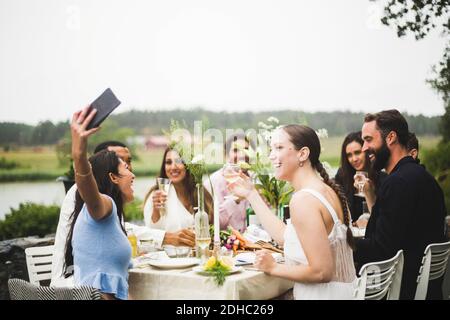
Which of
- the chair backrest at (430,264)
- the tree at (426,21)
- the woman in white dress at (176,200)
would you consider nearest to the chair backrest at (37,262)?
the woman in white dress at (176,200)

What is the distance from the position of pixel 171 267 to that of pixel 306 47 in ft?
11.3

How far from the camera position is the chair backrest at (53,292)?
6.83ft

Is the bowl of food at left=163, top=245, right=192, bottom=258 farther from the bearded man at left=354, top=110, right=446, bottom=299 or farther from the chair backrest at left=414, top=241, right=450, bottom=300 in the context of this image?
the chair backrest at left=414, top=241, right=450, bottom=300

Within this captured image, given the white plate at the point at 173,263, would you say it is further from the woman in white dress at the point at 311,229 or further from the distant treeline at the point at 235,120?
the distant treeline at the point at 235,120

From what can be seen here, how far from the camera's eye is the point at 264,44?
549 centimetres

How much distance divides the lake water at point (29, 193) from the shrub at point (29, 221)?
0.05 m

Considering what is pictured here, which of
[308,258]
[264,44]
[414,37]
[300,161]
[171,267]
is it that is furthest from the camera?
[264,44]

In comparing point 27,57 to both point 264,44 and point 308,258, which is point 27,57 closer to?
point 264,44

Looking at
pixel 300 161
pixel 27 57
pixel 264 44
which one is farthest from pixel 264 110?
pixel 300 161

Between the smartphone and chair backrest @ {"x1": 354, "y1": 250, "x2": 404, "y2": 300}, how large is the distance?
1.22 m

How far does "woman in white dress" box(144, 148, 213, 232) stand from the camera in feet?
13.3

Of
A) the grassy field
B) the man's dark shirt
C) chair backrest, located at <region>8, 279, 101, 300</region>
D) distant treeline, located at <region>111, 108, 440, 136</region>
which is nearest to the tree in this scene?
distant treeline, located at <region>111, 108, 440, 136</region>

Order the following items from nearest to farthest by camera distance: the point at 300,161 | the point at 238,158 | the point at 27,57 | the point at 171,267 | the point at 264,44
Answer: the point at 300,161 < the point at 171,267 < the point at 238,158 < the point at 27,57 < the point at 264,44
